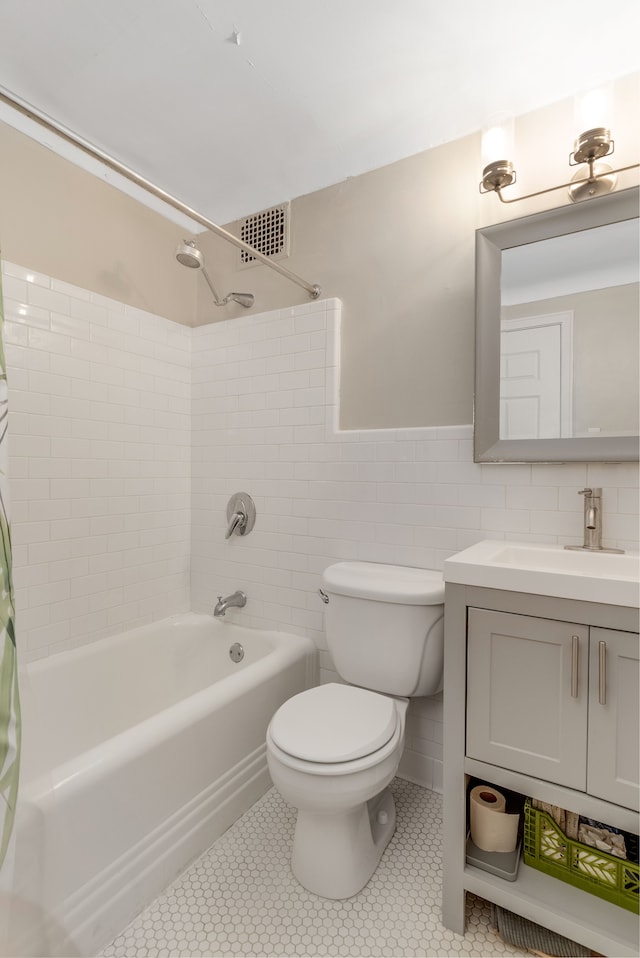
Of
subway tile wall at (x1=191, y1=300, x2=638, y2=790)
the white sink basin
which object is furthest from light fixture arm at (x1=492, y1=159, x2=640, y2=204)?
the white sink basin

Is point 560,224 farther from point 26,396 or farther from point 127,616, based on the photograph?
point 127,616

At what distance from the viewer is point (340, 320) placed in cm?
198

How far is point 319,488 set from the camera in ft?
6.55

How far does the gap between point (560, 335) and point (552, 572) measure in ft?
2.71

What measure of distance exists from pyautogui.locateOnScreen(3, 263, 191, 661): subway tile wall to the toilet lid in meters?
0.99

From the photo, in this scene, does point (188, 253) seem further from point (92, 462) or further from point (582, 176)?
point (582, 176)

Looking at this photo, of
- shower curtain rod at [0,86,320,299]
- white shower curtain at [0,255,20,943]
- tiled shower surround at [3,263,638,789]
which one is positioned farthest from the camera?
tiled shower surround at [3,263,638,789]

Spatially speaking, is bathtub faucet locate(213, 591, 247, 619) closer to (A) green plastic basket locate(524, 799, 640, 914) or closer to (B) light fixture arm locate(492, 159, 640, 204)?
(A) green plastic basket locate(524, 799, 640, 914)

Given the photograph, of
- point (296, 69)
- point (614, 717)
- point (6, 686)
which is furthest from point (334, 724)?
Result: point (296, 69)

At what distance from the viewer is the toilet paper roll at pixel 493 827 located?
123 cm

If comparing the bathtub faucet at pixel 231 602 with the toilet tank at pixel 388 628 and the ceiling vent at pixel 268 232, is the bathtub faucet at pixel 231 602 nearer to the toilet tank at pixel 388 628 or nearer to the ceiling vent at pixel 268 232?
the toilet tank at pixel 388 628

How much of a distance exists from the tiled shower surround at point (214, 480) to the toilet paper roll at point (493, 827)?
1.55ft

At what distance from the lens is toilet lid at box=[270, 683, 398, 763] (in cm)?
123

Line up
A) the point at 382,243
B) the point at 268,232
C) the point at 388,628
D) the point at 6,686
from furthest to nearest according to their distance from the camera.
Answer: the point at 268,232, the point at 382,243, the point at 388,628, the point at 6,686
